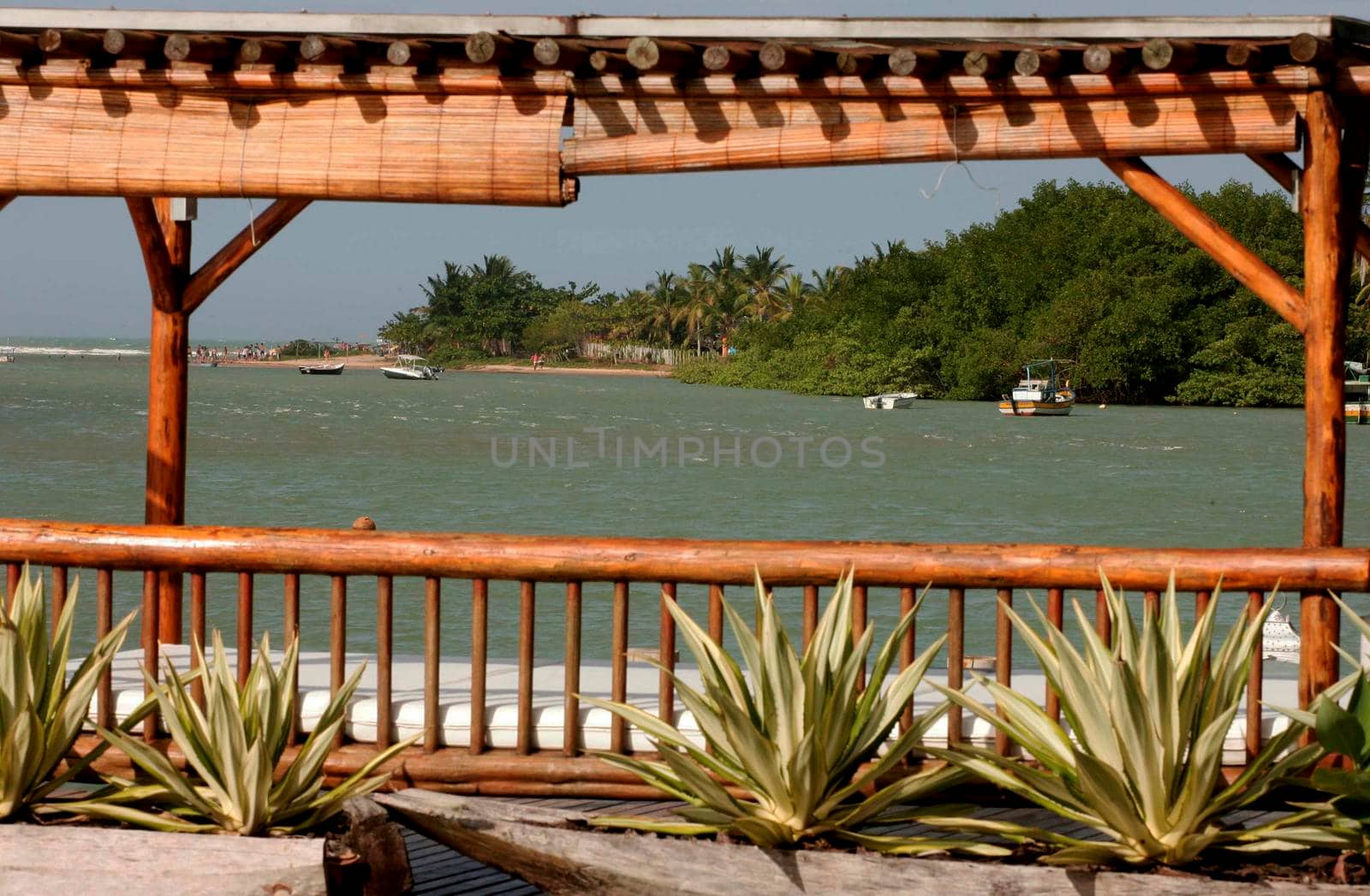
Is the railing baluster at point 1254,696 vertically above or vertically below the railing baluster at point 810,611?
below

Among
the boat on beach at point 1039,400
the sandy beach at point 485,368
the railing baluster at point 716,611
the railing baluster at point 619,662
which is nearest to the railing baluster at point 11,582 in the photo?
the railing baluster at point 619,662

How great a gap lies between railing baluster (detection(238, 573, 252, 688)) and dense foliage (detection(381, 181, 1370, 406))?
38.0m

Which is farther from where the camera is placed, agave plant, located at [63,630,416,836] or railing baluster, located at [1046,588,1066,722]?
railing baluster, located at [1046,588,1066,722]

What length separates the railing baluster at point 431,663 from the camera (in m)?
3.79

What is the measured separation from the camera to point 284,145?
178 inches

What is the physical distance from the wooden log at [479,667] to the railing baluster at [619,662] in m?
0.31

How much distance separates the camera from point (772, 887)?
326cm

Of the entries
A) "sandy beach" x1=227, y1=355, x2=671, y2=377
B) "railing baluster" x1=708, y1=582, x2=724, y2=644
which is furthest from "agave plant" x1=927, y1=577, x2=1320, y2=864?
"sandy beach" x1=227, y1=355, x2=671, y2=377

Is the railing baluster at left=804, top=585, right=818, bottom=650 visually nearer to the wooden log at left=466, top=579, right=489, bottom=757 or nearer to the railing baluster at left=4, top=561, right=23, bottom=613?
the wooden log at left=466, top=579, right=489, bottom=757

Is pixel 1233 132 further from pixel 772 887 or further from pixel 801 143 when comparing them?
pixel 772 887

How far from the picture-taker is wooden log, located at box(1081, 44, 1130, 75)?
13.9 ft

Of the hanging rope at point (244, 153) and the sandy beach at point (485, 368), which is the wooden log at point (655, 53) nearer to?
the hanging rope at point (244, 153)

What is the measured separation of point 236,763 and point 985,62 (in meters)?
2.61

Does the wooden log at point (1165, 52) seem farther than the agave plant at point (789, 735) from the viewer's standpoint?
Yes
